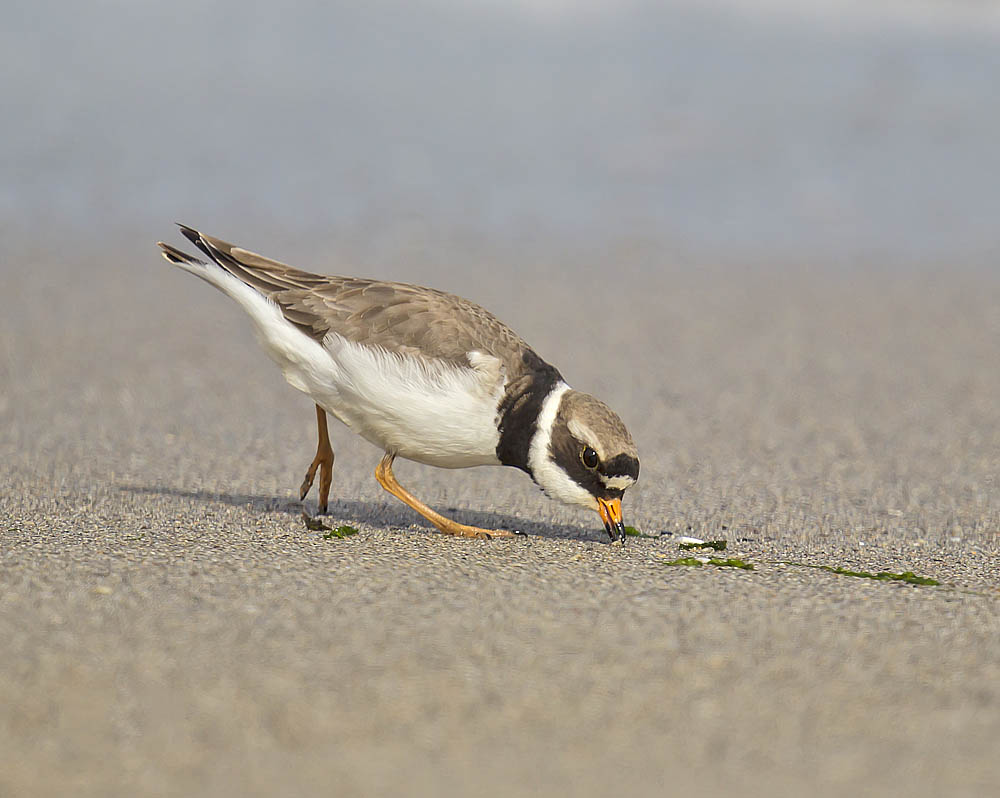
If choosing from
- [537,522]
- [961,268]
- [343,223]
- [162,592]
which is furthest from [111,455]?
[961,268]

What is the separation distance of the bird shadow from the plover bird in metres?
0.29

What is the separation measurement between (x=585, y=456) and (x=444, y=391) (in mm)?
688

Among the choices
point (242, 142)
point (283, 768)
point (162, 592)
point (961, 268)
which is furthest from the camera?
point (242, 142)

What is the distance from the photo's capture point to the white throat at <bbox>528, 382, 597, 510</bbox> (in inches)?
204

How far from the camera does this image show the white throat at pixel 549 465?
5188 millimetres

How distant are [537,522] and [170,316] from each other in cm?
573

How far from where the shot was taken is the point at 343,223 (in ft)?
45.5

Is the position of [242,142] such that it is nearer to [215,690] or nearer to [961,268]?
[961,268]

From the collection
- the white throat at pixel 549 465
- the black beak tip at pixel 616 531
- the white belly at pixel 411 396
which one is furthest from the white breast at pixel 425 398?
the black beak tip at pixel 616 531

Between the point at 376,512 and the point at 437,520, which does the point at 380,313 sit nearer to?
the point at 437,520

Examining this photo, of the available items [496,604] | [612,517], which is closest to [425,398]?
[612,517]

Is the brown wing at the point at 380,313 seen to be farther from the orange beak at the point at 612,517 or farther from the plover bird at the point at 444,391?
the orange beak at the point at 612,517

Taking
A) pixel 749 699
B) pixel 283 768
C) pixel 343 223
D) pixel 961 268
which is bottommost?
pixel 283 768

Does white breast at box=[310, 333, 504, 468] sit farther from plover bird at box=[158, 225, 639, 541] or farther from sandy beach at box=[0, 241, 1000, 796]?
sandy beach at box=[0, 241, 1000, 796]
